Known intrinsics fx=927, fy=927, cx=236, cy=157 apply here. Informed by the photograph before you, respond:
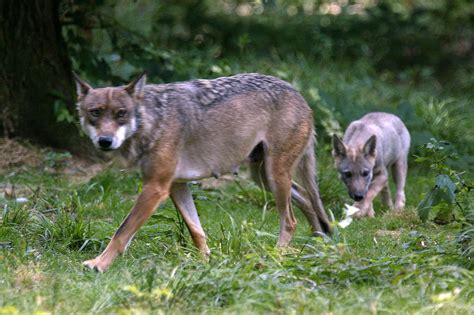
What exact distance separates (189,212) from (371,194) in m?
3.19

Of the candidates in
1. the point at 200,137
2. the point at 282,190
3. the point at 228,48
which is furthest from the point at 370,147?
the point at 228,48

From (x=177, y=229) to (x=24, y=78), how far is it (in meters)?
3.78

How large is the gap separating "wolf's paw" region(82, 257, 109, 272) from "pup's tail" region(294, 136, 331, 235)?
2.24m

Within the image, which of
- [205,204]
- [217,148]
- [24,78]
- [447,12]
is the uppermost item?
[217,148]

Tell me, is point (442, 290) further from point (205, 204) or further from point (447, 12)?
point (447, 12)

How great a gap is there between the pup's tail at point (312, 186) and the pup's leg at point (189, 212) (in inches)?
46.7

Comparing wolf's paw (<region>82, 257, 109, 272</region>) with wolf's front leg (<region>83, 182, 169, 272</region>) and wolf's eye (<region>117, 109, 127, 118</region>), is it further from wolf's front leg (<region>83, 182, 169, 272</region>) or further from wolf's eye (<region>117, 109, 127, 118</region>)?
wolf's eye (<region>117, 109, 127, 118</region>)

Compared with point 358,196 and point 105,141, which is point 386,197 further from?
point 105,141

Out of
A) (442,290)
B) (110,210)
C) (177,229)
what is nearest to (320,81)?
(110,210)

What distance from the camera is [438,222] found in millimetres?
8539

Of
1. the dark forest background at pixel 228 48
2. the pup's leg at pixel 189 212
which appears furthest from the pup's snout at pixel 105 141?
the dark forest background at pixel 228 48

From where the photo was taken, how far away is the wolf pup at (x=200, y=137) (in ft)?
22.5

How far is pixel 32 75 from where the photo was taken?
10555 mm

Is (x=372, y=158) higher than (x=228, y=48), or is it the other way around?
(x=372, y=158)
